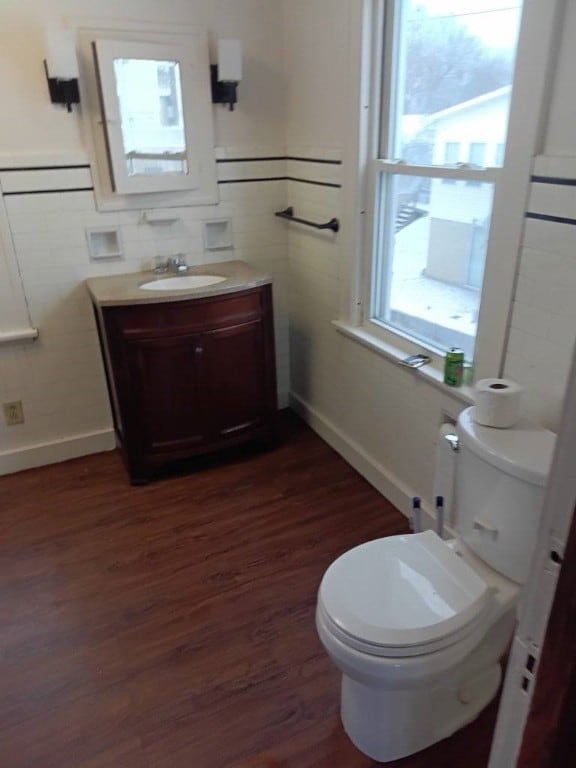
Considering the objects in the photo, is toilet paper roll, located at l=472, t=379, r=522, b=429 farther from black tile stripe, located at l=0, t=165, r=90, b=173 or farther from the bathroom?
black tile stripe, located at l=0, t=165, r=90, b=173

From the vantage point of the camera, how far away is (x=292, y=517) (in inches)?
88.0

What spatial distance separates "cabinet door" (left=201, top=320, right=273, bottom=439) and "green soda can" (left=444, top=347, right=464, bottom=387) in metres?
0.94

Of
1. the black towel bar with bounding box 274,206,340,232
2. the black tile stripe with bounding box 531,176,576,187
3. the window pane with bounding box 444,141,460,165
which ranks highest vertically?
the window pane with bounding box 444,141,460,165

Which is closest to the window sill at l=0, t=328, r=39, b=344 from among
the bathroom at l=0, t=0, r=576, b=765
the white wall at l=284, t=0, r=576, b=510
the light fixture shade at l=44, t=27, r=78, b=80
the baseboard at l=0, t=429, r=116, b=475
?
the bathroom at l=0, t=0, r=576, b=765

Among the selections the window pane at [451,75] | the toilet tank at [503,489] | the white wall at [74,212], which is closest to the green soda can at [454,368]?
the toilet tank at [503,489]

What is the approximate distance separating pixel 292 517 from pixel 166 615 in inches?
24.9

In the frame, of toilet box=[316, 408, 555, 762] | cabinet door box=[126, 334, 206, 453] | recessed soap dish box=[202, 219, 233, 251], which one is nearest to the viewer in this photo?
toilet box=[316, 408, 555, 762]

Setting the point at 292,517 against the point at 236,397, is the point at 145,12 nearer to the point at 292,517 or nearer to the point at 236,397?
the point at 236,397

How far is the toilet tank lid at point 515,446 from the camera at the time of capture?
49.7 inches

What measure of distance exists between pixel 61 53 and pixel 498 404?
77.5 inches

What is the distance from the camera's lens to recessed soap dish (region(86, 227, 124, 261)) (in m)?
2.41

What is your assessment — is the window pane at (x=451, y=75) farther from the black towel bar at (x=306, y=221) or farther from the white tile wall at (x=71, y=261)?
the white tile wall at (x=71, y=261)

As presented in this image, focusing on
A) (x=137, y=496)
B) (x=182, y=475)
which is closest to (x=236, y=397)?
(x=182, y=475)

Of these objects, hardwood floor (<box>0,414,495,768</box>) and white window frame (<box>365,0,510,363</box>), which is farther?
white window frame (<box>365,0,510,363</box>)
